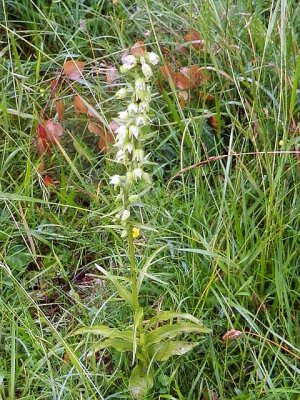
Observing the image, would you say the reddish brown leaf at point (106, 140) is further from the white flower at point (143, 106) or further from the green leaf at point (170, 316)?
the white flower at point (143, 106)

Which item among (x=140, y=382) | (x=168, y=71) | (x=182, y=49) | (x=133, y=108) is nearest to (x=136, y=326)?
(x=140, y=382)

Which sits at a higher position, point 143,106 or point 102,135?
point 143,106

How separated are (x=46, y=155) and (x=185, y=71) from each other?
0.69m

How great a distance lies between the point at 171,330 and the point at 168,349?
72mm

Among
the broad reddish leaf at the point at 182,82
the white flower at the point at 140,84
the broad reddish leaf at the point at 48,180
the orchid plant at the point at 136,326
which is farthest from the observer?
the broad reddish leaf at the point at 182,82

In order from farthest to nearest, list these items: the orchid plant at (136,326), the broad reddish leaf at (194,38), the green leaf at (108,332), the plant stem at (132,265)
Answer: the broad reddish leaf at (194,38) → the green leaf at (108,332) → the plant stem at (132,265) → the orchid plant at (136,326)

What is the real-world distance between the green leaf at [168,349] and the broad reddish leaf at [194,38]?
143 centimetres

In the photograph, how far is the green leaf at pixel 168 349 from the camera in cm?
222

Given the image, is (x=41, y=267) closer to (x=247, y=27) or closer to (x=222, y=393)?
(x=222, y=393)

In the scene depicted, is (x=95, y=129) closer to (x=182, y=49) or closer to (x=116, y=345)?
(x=182, y=49)

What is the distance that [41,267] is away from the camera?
2.69 metres

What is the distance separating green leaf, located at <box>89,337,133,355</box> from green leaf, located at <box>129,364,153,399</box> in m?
0.08

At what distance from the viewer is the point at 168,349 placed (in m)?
2.24

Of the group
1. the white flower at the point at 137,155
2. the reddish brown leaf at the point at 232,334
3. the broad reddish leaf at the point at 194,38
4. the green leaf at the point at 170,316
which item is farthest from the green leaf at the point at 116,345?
the broad reddish leaf at the point at 194,38
